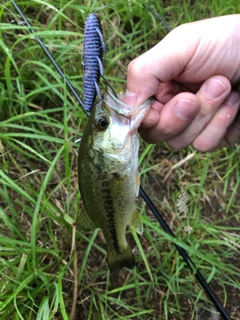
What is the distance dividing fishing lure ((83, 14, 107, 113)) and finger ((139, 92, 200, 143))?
15.5 inches

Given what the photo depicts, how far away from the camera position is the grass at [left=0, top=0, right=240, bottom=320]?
2.19 metres

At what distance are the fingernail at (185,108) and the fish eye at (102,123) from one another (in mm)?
373

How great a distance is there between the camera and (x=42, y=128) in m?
2.63

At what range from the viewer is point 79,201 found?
8.46 ft

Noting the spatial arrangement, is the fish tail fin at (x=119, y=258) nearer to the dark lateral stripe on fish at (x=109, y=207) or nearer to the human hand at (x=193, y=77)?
the dark lateral stripe on fish at (x=109, y=207)

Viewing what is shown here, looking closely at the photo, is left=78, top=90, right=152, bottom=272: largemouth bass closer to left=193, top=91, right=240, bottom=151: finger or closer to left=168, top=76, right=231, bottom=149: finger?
left=168, top=76, right=231, bottom=149: finger

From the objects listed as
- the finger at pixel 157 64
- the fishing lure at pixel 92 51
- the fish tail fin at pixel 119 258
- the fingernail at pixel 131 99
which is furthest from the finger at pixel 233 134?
the fishing lure at pixel 92 51

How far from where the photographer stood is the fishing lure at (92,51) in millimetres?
1442

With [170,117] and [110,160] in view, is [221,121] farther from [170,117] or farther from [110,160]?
[110,160]

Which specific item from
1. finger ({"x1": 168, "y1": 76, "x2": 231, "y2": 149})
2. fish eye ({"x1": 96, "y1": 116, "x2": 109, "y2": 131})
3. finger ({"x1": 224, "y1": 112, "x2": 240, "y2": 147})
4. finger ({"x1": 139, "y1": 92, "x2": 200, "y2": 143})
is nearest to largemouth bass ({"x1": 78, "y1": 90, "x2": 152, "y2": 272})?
fish eye ({"x1": 96, "y1": 116, "x2": 109, "y2": 131})

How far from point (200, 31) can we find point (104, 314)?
1594 millimetres

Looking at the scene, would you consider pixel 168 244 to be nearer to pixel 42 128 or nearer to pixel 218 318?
pixel 218 318

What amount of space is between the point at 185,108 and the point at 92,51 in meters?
0.51

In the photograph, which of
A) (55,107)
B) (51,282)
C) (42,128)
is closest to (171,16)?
(55,107)
